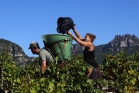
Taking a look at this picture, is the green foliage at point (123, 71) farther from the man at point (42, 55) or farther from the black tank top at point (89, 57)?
the man at point (42, 55)

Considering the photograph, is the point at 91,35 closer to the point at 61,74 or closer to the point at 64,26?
the point at 64,26

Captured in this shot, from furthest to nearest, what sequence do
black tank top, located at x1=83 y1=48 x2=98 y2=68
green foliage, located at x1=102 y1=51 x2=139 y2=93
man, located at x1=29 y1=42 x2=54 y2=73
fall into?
green foliage, located at x1=102 y1=51 x2=139 y2=93
black tank top, located at x1=83 y1=48 x2=98 y2=68
man, located at x1=29 y1=42 x2=54 y2=73

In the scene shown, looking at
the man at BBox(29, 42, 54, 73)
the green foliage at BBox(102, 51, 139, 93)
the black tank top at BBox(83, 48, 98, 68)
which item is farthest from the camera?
the green foliage at BBox(102, 51, 139, 93)

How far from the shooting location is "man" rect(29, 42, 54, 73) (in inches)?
246

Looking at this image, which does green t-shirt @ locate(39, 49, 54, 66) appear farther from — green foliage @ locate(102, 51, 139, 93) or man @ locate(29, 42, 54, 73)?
green foliage @ locate(102, 51, 139, 93)

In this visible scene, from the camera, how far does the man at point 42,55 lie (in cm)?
624

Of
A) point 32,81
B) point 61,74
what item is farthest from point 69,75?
point 32,81

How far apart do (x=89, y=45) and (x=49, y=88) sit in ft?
4.33

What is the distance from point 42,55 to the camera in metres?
6.23

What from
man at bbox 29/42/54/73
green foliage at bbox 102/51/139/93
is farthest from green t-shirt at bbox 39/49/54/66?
green foliage at bbox 102/51/139/93

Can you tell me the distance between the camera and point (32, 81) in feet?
20.1

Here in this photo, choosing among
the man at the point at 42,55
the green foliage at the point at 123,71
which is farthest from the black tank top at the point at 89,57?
the man at the point at 42,55

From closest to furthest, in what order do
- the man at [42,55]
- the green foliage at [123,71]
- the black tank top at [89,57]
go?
the man at [42,55]
the black tank top at [89,57]
the green foliage at [123,71]

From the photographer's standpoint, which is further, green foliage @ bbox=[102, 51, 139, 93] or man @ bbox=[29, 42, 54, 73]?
green foliage @ bbox=[102, 51, 139, 93]
